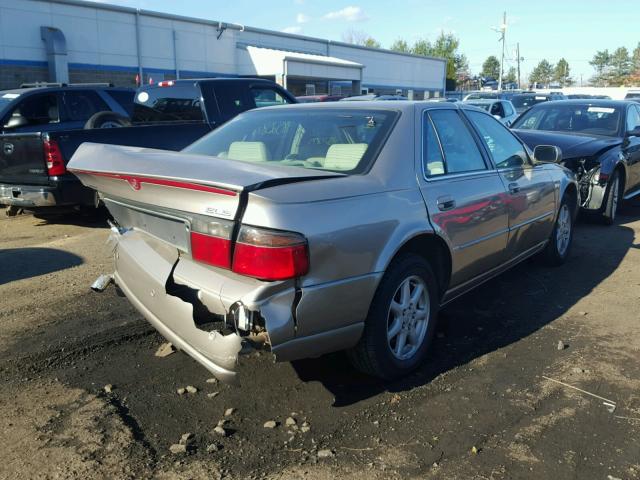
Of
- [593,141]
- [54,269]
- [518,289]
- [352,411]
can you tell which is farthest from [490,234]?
[593,141]

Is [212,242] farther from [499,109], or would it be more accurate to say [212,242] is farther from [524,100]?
[524,100]

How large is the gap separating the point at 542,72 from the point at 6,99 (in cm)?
12623

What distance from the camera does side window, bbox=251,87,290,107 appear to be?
9023 millimetres

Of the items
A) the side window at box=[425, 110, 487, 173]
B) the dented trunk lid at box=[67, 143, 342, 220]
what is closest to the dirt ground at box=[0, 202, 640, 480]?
the dented trunk lid at box=[67, 143, 342, 220]

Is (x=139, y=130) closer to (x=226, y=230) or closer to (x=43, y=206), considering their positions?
(x=43, y=206)

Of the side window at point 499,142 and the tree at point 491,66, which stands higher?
the tree at point 491,66

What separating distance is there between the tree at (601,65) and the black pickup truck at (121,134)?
10896 centimetres

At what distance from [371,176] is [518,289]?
8.73ft

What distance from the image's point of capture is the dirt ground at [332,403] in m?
2.83

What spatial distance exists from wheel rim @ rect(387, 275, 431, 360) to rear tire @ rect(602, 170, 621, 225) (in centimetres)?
525

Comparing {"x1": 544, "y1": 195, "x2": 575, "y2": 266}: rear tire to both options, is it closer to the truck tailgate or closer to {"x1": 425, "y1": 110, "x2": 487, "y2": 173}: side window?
{"x1": 425, "y1": 110, "x2": 487, "y2": 173}: side window

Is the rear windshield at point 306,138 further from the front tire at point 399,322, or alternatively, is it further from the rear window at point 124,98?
the rear window at point 124,98

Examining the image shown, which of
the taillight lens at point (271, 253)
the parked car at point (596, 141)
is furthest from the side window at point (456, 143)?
the parked car at point (596, 141)

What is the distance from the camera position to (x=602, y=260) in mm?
6480
